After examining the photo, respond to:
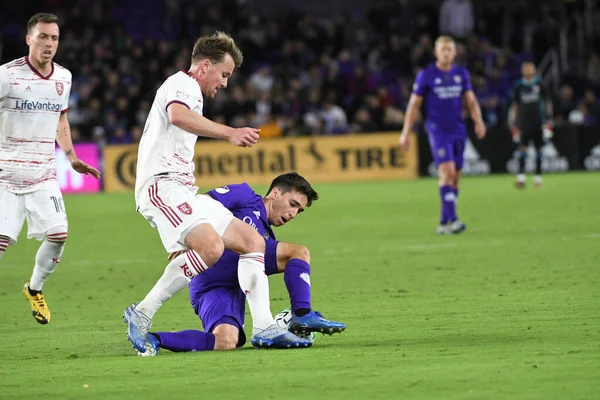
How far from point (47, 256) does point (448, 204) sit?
676 centimetres

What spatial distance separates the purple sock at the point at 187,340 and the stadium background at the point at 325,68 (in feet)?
62.9

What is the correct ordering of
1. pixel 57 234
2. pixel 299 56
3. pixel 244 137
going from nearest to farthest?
pixel 244 137
pixel 57 234
pixel 299 56

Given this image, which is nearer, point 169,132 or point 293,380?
point 293,380

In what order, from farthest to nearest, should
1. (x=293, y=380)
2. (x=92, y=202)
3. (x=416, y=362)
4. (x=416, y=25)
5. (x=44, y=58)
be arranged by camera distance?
(x=416, y=25) → (x=92, y=202) → (x=44, y=58) → (x=416, y=362) → (x=293, y=380)

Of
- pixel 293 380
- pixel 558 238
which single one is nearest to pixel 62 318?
pixel 293 380

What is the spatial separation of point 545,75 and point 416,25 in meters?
3.74

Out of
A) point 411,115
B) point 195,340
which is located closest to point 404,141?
point 411,115

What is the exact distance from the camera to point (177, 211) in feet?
22.8

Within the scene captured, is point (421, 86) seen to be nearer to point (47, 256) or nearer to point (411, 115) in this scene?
point (411, 115)

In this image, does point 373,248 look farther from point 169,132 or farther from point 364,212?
point 169,132

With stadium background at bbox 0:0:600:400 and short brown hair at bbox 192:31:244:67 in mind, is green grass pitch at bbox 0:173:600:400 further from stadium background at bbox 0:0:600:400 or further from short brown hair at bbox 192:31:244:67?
short brown hair at bbox 192:31:244:67

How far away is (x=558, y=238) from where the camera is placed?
1327 centimetres

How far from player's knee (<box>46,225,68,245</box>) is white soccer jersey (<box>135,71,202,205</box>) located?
5.98 feet

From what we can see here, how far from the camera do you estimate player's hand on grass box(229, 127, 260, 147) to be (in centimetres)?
667
